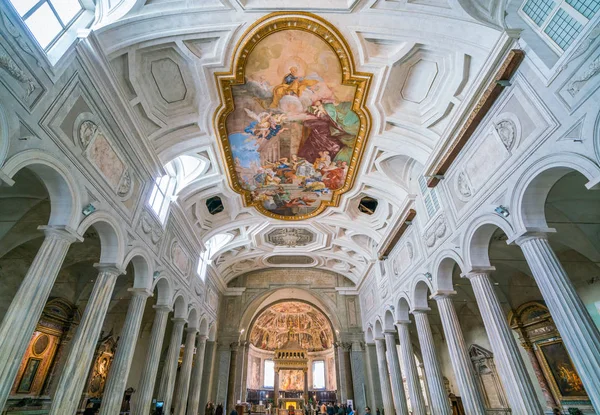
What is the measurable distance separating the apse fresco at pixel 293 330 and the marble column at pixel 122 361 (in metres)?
22.6

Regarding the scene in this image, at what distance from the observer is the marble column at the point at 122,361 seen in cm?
804

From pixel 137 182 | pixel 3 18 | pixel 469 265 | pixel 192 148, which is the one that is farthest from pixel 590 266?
pixel 3 18

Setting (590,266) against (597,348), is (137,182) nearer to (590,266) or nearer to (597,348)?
(597,348)

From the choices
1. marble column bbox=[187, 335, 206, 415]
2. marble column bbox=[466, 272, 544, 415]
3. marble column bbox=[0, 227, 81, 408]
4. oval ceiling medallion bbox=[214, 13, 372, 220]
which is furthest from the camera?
marble column bbox=[187, 335, 206, 415]

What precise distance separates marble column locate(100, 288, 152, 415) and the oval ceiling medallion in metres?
6.00

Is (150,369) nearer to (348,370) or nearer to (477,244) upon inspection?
(477,244)

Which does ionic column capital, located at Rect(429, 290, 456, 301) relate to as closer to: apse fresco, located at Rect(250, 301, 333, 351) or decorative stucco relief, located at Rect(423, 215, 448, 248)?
decorative stucco relief, located at Rect(423, 215, 448, 248)

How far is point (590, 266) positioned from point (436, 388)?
21.4 feet

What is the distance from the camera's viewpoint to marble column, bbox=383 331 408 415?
13.5 m

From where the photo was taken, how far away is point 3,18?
15.9ft

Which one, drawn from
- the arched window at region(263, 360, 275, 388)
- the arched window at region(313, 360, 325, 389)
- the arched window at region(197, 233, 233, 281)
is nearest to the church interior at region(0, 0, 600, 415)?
the arched window at region(197, 233, 233, 281)

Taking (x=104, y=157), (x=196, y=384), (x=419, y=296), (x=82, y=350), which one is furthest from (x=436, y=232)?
(x=196, y=384)

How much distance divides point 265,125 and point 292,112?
1.15 metres

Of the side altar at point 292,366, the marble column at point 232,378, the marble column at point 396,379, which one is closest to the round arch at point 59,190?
the marble column at point 396,379
